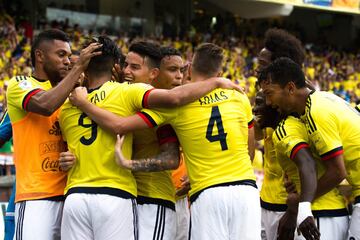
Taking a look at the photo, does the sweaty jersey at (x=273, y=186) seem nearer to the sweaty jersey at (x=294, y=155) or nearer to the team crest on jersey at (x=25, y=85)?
the sweaty jersey at (x=294, y=155)

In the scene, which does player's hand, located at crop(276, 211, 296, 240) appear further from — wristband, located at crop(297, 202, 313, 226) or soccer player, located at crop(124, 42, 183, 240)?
soccer player, located at crop(124, 42, 183, 240)

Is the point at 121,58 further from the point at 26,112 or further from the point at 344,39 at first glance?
the point at 344,39

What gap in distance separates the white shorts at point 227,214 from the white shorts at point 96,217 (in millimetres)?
544

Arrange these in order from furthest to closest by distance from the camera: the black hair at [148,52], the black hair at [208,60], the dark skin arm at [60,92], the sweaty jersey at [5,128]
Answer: the sweaty jersey at [5,128] → the black hair at [148,52] → the black hair at [208,60] → the dark skin arm at [60,92]

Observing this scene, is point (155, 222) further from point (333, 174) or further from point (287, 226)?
point (333, 174)

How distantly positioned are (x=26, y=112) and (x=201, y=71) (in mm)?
1390

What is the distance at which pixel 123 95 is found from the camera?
15.5 ft

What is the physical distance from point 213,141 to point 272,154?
1.15 metres

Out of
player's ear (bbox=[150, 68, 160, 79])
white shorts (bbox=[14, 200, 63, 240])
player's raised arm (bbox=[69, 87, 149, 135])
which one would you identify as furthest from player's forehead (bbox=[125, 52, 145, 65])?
white shorts (bbox=[14, 200, 63, 240])

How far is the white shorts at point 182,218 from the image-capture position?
222 inches

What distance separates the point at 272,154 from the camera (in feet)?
18.8

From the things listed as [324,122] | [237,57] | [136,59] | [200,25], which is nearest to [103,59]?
[136,59]

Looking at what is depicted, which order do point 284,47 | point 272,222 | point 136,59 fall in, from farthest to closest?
point 284,47 < point 272,222 < point 136,59

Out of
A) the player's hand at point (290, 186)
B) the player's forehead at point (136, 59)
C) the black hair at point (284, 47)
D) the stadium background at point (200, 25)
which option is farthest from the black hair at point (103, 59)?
the stadium background at point (200, 25)
